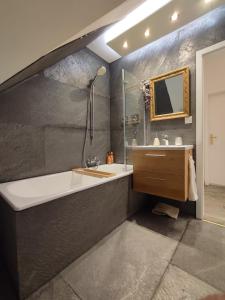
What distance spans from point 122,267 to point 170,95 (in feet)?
6.97

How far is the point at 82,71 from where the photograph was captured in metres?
2.40

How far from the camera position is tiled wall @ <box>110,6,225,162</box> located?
72.7 inches

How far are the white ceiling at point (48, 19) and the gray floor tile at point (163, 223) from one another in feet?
6.08

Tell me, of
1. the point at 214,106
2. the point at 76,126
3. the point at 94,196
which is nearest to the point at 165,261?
the point at 94,196

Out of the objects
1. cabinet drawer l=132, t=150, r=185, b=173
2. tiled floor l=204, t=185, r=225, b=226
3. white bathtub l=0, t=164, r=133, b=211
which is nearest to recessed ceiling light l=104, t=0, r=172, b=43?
cabinet drawer l=132, t=150, r=185, b=173

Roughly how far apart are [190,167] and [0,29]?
191 centimetres

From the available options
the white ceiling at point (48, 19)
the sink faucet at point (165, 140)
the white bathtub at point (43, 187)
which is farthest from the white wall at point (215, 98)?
the white ceiling at point (48, 19)

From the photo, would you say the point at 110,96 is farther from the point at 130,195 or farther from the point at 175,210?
the point at 175,210

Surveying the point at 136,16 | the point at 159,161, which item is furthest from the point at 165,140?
the point at 136,16

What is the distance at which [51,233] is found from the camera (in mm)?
1129

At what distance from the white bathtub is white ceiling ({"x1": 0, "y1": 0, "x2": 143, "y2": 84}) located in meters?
0.89

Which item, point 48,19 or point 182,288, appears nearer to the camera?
point 48,19

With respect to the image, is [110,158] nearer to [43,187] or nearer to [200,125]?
[43,187]

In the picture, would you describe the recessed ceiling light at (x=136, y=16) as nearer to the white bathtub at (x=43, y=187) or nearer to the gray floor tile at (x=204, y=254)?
the white bathtub at (x=43, y=187)
